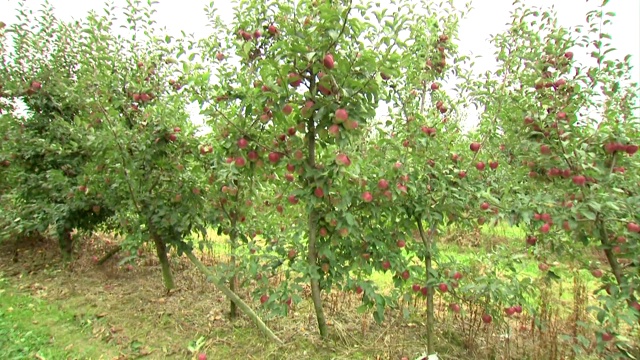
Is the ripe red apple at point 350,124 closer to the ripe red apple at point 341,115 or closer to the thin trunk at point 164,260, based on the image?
the ripe red apple at point 341,115

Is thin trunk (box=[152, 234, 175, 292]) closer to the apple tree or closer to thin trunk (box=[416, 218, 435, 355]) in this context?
thin trunk (box=[416, 218, 435, 355])

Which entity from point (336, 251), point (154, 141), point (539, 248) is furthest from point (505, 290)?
point (154, 141)

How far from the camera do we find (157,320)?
3645mm

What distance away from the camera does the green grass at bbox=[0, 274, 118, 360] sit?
10.1 feet

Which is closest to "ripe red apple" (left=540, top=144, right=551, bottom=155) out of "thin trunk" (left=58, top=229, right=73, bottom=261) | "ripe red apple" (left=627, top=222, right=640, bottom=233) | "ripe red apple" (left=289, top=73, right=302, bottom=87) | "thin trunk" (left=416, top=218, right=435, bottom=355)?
"ripe red apple" (left=627, top=222, right=640, bottom=233)

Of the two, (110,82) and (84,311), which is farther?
(84,311)

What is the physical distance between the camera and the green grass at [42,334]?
307 cm

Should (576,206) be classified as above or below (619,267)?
above

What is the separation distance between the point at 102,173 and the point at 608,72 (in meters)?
4.01

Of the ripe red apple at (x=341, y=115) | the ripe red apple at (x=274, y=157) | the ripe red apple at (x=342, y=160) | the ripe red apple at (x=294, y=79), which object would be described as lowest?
the ripe red apple at (x=342, y=160)

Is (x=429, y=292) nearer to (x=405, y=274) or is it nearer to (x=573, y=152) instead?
(x=405, y=274)

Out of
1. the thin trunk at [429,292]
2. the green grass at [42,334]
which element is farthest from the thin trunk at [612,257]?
the green grass at [42,334]

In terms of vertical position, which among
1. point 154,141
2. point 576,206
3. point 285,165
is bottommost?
point 576,206

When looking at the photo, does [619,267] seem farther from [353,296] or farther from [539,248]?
[353,296]
